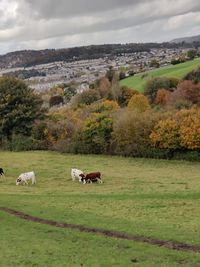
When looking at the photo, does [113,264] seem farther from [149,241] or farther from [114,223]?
Result: [114,223]

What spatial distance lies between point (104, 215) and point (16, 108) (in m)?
56.9

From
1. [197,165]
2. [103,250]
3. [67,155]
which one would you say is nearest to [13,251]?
[103,250]

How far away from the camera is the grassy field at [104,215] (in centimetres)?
1920

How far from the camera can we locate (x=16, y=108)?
82438 millimetres

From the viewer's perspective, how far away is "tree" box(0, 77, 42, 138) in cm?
8169

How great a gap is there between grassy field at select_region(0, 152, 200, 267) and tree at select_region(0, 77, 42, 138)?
25584mm

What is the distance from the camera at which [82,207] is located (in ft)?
103

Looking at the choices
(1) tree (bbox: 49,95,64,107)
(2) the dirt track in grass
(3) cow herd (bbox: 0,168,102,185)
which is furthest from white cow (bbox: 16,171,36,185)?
(1) tree (bbox: 49,95,64,107)

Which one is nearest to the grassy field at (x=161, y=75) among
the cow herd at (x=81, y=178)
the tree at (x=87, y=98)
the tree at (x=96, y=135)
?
the tree at (x=87, y=98)

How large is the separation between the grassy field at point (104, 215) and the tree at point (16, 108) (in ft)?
83.9

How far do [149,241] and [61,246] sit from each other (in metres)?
4.04

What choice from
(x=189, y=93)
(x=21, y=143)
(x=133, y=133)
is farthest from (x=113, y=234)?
(x=189, y=93)

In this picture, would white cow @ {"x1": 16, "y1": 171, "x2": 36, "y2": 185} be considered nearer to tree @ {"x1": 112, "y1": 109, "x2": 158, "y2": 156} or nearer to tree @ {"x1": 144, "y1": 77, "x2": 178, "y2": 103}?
tree @ {"x1": 112, "y1": 109, "x2": 158, "y2": 156}

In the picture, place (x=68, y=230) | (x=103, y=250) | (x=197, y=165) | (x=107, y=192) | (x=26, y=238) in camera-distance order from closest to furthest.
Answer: (x=103, y=250)
(x=26, y=238)
(x=68, y=230)
(x=107, y=192)
(x=197, y=165)
